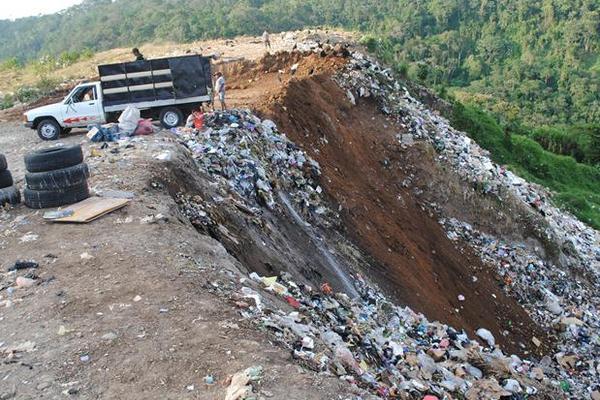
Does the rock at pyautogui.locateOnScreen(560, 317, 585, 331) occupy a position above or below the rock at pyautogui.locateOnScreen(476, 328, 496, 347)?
below

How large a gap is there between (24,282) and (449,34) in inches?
2722

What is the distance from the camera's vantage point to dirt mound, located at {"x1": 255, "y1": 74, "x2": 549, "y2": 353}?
1049 cm

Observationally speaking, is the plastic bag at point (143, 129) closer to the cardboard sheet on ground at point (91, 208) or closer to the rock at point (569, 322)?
the cardboard sheet on ground at point (91, 208)

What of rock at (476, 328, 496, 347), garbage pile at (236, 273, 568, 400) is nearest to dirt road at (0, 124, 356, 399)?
garbage pile at (236, 273, 568, 400)

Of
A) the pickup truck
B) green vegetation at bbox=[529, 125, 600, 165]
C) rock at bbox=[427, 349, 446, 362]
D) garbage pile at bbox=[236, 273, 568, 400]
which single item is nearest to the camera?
garbage pile at bbox=[236, 273, 568, 400]

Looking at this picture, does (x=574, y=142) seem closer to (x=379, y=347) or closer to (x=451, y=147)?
(x=451, y=147)

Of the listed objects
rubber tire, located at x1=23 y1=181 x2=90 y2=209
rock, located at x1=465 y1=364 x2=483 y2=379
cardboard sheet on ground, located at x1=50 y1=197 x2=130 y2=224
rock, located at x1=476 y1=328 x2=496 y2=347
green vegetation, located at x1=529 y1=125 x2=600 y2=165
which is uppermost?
rubber tire, located at x1=23 y1=181 x2=90 y2=209

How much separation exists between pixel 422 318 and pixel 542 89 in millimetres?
56677

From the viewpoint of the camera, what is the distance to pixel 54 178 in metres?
6.92

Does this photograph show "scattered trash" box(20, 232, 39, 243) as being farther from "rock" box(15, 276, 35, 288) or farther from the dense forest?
the dense forest

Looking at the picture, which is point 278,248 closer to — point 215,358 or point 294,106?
point 215,358

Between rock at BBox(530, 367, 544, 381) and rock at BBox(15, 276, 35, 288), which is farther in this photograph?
rock at BBox(530, 367, 544, 381)

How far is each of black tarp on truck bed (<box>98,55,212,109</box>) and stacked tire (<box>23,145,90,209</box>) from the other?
490cm

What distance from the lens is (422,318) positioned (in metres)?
8.90
